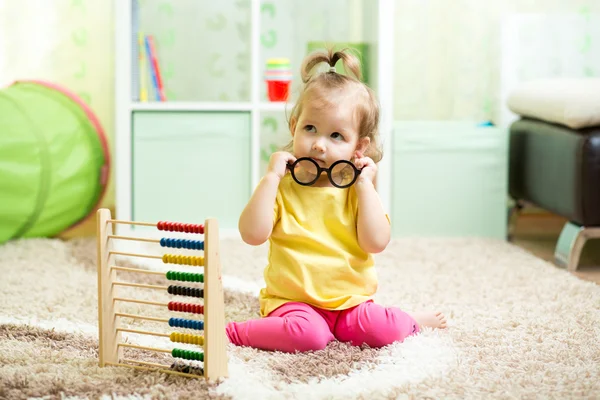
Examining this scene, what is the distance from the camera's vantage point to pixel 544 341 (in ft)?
4.17

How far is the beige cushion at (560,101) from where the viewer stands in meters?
1.88

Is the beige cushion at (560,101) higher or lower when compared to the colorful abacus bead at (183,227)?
higher

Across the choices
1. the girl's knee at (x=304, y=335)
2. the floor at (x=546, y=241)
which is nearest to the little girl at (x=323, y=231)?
the girl's knee at (x=304, y=335)

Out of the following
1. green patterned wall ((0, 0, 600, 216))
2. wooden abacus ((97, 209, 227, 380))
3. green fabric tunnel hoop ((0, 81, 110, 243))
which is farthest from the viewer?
green patterned wall ((0, 0, 600, 216))

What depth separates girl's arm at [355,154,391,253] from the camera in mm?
1221

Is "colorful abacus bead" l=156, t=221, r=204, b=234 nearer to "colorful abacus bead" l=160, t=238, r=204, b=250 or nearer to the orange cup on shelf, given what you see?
"colorful abacus bead" l=160, t=238, r=204, b=250

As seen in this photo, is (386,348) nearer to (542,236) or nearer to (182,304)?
(182,304)

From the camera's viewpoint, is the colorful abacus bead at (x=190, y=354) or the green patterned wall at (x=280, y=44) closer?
the colorful abacus bead at (x=190, y=354)

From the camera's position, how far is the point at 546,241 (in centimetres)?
239

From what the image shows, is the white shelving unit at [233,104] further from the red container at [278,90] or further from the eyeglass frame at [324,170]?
the eyeglass frame at [324,170]

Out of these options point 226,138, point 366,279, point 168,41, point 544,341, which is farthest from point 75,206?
point 544,341

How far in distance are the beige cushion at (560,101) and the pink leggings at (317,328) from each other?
89 cm

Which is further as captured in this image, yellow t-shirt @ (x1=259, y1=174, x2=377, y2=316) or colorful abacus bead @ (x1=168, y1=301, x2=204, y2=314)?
yellow t-shirt @ (x1=259, y1=174, x2=377, y2=316)

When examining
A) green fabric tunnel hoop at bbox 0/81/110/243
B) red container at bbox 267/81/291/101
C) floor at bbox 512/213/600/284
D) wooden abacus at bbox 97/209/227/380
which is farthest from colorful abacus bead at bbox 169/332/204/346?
red container at bbox 267/81/291/101
